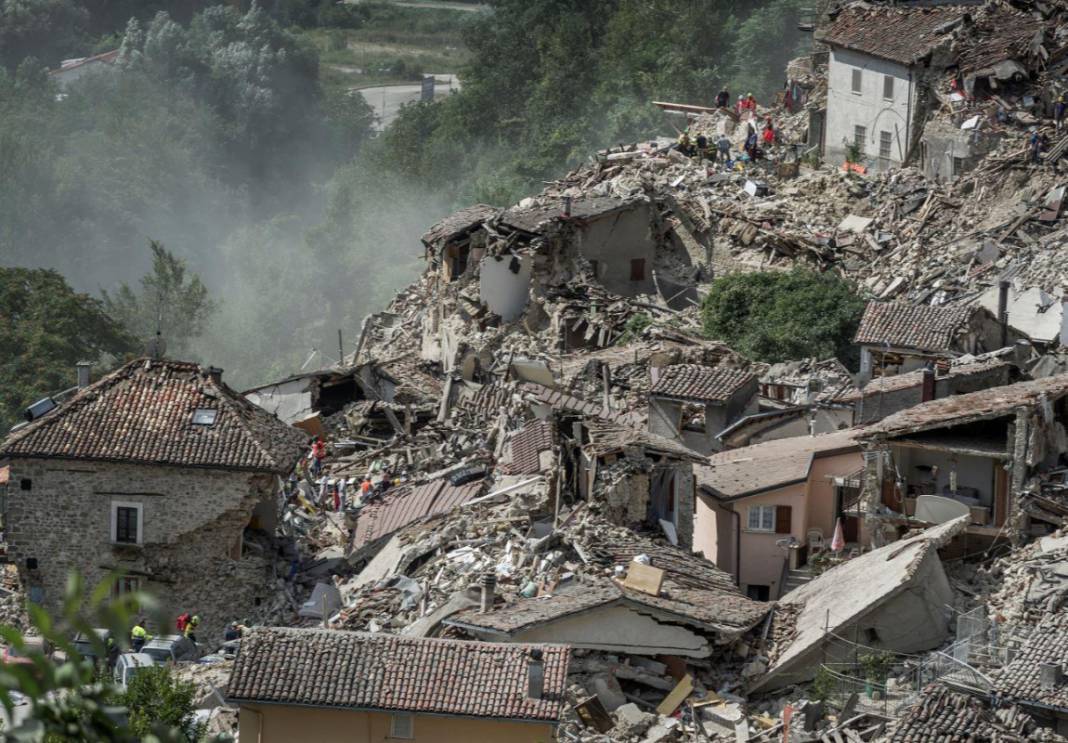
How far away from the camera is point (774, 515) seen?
4041cm

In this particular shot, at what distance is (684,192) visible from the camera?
6144 cm

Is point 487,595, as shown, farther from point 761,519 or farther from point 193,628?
point 761,519

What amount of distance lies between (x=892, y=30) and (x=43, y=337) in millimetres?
25768

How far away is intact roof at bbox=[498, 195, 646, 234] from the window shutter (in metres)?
17.2

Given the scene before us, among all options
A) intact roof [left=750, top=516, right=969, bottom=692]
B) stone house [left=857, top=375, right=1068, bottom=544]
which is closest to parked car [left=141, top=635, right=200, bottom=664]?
intact roof [left=750, top=516, right=969, bottom=692]

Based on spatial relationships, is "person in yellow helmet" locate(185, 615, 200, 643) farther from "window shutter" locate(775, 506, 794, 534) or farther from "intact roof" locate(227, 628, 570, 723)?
"window shutter" locate(775, 506, 794, 534)

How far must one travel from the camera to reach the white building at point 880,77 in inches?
2418

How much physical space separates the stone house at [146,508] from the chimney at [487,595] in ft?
22.4

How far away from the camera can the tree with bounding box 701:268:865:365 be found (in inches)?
2073

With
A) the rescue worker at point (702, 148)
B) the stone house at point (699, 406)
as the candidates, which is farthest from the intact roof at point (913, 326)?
the rescue worker at point (702, 148)

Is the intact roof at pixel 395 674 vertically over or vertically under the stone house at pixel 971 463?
under

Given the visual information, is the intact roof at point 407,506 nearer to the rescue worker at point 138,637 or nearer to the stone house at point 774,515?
the stone house at point 774,515

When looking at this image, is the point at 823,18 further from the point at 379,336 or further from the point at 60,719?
the point at 60,719

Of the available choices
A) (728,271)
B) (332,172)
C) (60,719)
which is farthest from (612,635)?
(332,172)
